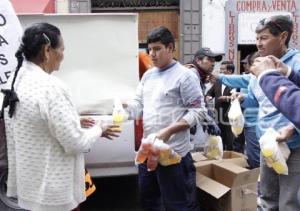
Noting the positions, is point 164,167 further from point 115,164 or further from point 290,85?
point 290,85

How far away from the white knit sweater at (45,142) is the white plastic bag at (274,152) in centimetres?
109

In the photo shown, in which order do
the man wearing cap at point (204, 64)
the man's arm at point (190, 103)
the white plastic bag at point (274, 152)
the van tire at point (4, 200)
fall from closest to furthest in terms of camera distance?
the white plastic bag at point (274, 152)
the man's arm at point (190, 103)
the van tire at point (4, 200)
the man wearing cap at point (204, 64)

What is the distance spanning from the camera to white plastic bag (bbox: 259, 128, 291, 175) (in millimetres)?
2881

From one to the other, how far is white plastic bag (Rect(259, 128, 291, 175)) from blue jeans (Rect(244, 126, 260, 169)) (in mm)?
1748

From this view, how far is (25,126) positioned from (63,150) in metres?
0.26

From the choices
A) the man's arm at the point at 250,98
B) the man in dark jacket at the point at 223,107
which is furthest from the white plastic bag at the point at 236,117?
the man in dark jacket at the point at 223,107

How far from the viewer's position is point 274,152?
9.45 ft

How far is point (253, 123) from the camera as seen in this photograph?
4902 mm

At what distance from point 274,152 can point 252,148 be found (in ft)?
6.77

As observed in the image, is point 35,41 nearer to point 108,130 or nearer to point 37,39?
point 37,39

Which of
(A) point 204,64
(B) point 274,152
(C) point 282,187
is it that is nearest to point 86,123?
(B) point 274,152

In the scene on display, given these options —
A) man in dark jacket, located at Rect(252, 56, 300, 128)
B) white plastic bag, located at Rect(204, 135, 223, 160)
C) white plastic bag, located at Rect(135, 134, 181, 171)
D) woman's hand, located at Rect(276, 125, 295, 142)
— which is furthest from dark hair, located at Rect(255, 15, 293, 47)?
white plastic bag, located at Rect(204, 135, 223, 160)

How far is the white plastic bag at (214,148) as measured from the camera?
4.66 m

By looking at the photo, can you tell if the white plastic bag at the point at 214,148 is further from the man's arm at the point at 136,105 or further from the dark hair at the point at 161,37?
the dark hair at the point at 161,37
